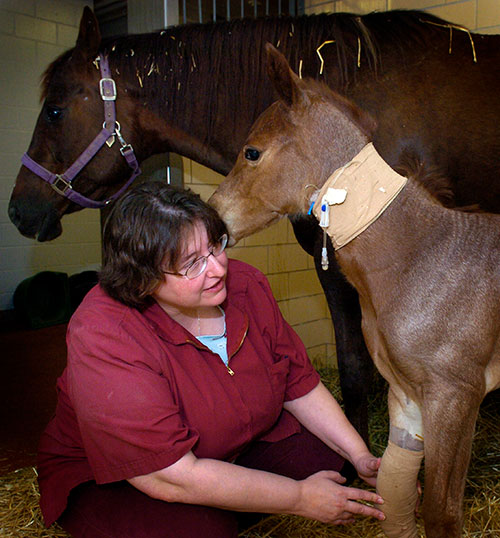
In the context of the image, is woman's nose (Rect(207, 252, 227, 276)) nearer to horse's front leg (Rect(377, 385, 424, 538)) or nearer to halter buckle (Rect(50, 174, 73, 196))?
horse's front leg (Rect(377, 385, 424, 538))

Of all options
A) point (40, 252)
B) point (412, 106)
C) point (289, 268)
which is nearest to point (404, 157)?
point (412, 106)

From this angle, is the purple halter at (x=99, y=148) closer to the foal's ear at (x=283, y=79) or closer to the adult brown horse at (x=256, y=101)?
the adult brown horse at (x=256, y=101)

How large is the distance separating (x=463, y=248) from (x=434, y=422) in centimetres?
47

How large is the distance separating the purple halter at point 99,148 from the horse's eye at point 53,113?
0.63 feet

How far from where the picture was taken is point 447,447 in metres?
1.47

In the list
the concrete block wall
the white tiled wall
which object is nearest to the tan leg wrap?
the white tiled wall

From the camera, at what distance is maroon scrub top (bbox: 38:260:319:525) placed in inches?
59.2

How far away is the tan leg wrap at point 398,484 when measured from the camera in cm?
162

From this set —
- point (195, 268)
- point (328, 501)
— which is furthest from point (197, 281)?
point (328, 501)

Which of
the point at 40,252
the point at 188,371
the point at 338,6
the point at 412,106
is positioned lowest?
the point at 40,252

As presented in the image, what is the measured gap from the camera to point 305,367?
81.7 inches

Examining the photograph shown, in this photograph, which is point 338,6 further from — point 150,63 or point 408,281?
point 408,281

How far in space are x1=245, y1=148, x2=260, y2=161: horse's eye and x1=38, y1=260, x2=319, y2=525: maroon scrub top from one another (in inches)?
18.7

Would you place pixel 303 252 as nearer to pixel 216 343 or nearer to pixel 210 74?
pixel 210 74
